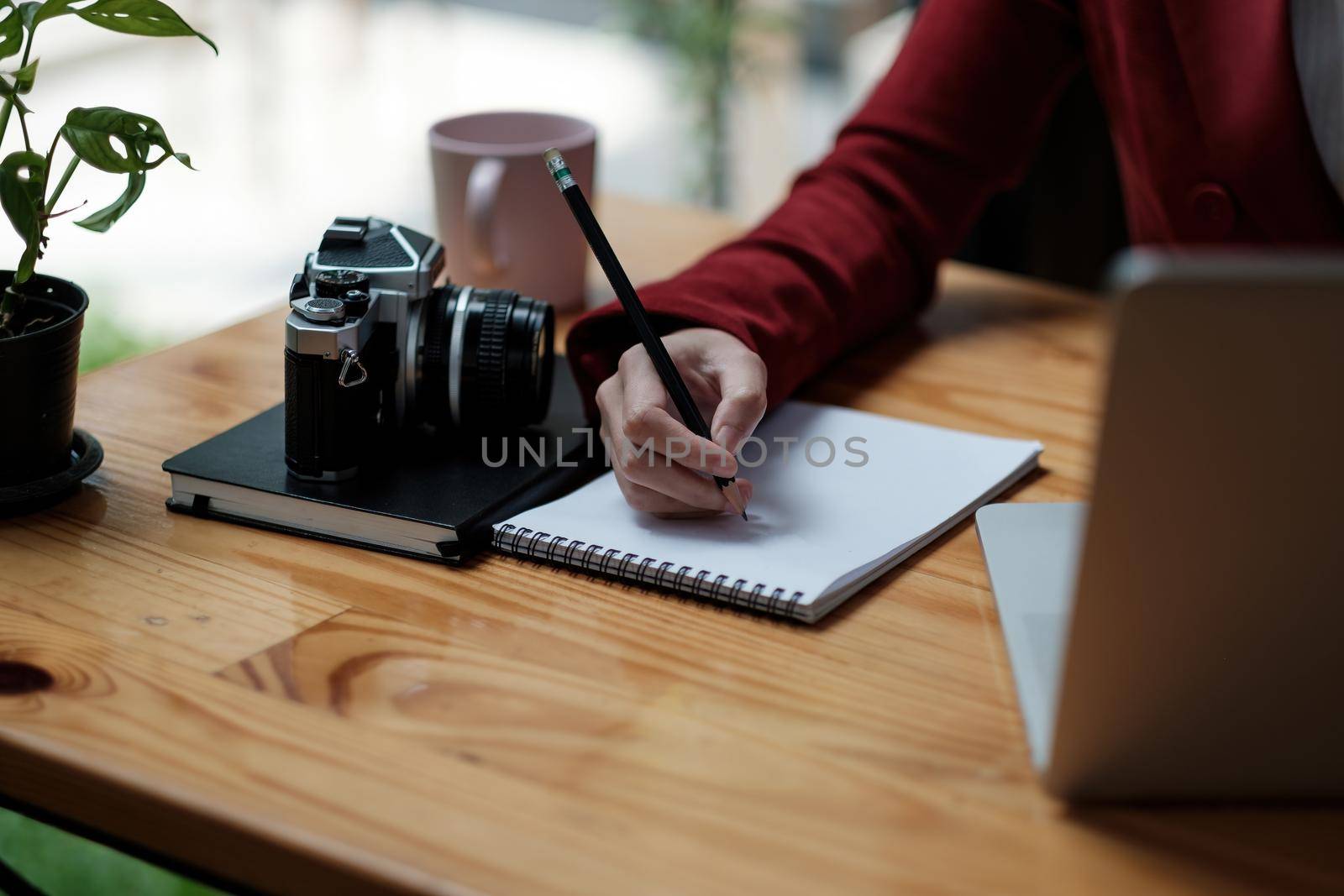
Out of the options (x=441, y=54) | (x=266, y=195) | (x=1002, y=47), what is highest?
(x=1002, y=47)

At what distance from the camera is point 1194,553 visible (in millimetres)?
385

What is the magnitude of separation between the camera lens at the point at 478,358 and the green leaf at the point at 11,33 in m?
0.22

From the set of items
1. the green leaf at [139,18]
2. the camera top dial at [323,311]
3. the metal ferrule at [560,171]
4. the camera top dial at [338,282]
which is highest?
the green leaf at [139,18]

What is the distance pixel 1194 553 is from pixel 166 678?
1.27 ft

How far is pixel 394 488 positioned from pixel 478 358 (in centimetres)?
9

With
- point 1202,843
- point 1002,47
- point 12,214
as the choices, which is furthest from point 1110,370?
point 1002,47

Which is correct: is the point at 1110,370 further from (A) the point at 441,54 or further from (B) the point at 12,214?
(A) the point at 441,54

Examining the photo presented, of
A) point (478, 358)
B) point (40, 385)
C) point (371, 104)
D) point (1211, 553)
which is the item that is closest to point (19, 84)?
point (40, 385)

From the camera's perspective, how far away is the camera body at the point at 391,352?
1.99 feet

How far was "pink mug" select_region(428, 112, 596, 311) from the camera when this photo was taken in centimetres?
87

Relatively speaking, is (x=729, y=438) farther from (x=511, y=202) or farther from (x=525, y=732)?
(x=511, y=202)

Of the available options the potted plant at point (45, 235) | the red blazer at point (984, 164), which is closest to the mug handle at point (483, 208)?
the red blazer at point (984, 164)

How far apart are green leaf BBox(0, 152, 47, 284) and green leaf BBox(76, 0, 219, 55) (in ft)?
0.24

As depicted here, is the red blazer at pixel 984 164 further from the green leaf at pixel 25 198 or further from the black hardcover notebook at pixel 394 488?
the green leaf at pixel 25 198
